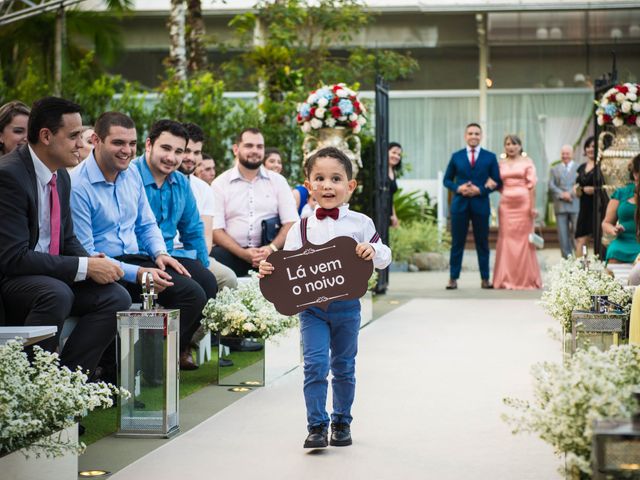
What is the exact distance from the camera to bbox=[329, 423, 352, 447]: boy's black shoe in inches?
200

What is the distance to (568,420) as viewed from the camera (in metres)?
3.38

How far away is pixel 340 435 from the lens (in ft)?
16.7

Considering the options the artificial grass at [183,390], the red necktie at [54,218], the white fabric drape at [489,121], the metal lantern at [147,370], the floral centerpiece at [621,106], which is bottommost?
the artificial grass at [183,390]

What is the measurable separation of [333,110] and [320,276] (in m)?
6.84

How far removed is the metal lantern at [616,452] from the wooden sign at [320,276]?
2.00 metres

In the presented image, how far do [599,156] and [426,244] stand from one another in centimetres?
691

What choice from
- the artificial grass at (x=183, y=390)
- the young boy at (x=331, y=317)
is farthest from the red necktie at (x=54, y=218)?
the young boy at (x=331, y=317)

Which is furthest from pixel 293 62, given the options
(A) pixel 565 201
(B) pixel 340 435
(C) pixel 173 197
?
(B) pixel 340 435

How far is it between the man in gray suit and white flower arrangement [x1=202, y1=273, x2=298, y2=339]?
376 inches

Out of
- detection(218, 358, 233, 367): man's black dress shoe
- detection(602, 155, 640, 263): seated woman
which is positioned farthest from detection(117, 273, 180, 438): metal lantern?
detection(602, 155, 640, 263): seated woman

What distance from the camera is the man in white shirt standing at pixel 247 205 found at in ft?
28.6

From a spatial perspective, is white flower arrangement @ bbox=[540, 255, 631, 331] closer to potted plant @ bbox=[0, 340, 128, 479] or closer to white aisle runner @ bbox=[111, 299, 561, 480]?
white aisle runner @ bbox=[111, 299, 561, 480]

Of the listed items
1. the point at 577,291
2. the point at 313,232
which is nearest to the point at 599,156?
the point at 577,291

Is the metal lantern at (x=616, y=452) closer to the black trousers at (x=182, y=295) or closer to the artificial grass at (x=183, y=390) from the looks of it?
the artificial grass at (x=183, y=390)
